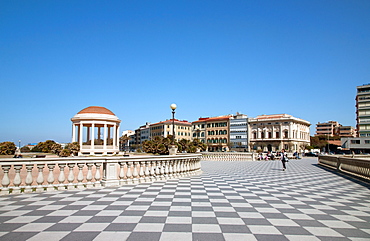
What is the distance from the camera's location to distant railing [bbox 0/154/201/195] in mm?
8016

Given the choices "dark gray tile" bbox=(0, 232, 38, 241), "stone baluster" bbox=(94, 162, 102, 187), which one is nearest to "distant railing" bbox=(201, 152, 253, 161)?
"stone baluster" bbox=(94, 162, 102, 187)

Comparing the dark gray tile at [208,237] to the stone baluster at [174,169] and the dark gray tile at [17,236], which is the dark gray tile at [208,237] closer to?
the dark gray tile at [17,236]

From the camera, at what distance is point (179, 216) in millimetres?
5758

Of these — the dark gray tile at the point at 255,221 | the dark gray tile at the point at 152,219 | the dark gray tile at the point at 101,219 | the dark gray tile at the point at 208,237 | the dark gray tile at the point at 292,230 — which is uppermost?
the dark gray tile at the point at 101,219

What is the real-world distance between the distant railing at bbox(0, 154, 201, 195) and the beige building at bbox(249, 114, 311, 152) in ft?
285

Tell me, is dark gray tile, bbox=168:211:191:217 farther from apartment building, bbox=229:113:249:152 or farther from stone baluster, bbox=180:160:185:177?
apartment building, bbox=229:113:249:152

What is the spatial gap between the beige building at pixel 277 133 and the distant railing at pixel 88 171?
285ft

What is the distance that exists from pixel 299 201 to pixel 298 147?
97.3 metres

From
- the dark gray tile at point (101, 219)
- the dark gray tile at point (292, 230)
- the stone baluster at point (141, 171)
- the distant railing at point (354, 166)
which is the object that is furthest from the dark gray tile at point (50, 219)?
the distant railing at point (354, 166)

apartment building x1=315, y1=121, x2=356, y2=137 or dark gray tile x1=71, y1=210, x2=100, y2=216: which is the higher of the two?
apartment building x1=315, y1=121, x2=356, y2=137

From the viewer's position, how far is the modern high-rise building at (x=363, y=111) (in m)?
83.4

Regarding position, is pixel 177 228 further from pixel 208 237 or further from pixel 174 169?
pixel 174 169

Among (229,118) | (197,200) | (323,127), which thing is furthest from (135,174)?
(323,127)

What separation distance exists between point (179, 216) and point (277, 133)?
314 ft
